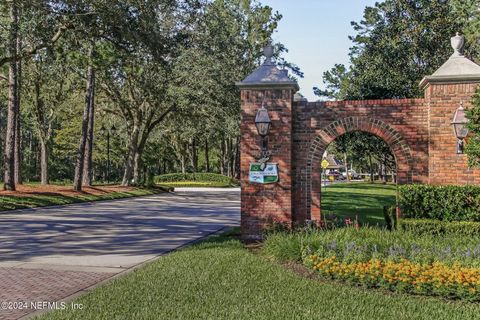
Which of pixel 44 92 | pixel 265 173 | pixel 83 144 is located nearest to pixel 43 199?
pixel 83 144

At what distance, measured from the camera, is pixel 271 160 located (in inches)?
451

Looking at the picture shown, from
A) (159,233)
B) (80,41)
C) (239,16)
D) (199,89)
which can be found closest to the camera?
(159,233)

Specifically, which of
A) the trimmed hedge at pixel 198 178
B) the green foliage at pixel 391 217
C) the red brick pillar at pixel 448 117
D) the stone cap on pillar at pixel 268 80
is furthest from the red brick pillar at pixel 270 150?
the trimmed hedge at pixel 198 178

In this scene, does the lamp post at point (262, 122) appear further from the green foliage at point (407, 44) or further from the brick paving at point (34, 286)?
the green foliage at point (407, 44)

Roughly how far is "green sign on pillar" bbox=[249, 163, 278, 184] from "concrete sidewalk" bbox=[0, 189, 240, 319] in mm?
2276

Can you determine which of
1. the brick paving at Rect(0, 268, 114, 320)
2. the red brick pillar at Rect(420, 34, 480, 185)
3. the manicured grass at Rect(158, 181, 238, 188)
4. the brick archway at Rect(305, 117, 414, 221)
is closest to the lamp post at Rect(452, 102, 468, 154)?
the red brick pillar at Rect(420, 34, 480, 185)

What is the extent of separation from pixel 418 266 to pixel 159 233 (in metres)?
8.09

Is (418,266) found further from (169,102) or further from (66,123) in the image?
(66,123)

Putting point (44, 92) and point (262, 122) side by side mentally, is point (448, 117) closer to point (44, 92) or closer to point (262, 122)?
point (262, 122)

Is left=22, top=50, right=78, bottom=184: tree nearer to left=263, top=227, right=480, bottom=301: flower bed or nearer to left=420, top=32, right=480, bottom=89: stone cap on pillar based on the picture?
left=420, top=32, right=480, bottom=89: stone cap on pillar

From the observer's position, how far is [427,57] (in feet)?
75.5

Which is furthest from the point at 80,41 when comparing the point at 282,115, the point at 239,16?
the point at 239,16

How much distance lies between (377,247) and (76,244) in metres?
6.83

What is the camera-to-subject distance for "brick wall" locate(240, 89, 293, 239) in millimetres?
11383
